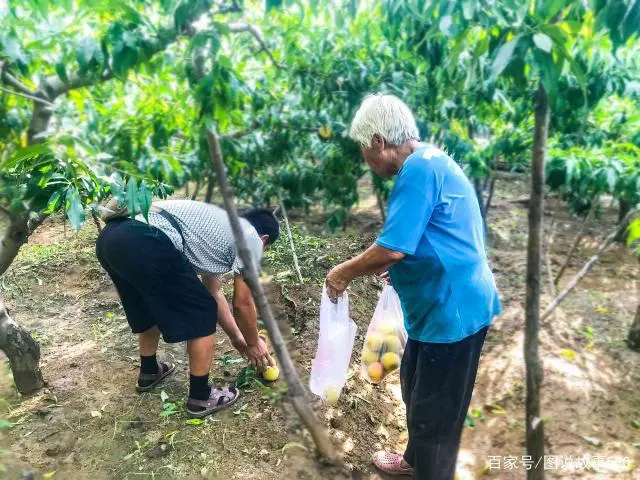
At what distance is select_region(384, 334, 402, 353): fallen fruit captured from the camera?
239cm

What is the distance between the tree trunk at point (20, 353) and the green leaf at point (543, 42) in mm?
2533

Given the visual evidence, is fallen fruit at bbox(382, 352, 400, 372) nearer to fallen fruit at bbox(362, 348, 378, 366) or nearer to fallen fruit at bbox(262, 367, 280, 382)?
fallen fruit at bbox(362, 348, 378, 366)

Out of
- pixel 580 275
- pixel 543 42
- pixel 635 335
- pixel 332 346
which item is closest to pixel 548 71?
pixel 543 42

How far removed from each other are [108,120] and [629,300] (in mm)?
3959

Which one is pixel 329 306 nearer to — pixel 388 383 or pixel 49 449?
pixel 388 383

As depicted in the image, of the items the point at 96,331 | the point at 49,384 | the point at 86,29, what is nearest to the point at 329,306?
the point at 86,29

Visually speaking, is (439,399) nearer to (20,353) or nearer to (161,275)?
(161,275)

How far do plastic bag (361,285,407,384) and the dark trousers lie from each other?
311 millimetres

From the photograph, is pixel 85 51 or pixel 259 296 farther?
pixel 85 51

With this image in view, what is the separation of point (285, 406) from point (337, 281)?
0.90 metres

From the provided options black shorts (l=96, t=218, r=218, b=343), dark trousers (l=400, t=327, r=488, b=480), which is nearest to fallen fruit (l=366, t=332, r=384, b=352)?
dark trousers (l=400, t=327, r=488, b=480)

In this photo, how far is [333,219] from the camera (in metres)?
3.92

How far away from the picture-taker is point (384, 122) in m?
1.66

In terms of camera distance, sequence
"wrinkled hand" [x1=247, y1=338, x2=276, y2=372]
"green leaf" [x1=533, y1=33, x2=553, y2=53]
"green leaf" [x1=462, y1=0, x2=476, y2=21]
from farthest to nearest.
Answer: "wrinkled hand" [x1=247, y1=338, x2=276, y2=372], "green leaf" [x1=462, y1=0, x2=476, y2=21], "green leaf" [x1=533, y1=33, x2=553, y2=53]
